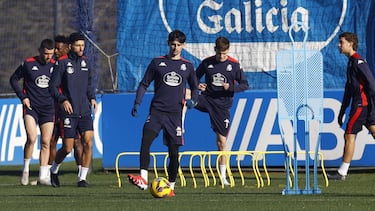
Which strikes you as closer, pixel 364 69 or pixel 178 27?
pixel 364 69

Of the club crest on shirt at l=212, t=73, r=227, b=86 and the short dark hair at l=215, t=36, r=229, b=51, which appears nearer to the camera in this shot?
the short dark hair at l=215, t=36, r=229, b=51

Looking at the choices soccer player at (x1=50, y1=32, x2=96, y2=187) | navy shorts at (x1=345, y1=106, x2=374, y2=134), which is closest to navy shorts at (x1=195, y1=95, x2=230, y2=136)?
navy shorts at (x1=345, y1=106, x2=374, y2=134)

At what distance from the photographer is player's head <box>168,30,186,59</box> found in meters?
16.2

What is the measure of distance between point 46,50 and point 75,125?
161 centimetres

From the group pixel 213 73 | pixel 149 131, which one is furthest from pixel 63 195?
pixel 213 73

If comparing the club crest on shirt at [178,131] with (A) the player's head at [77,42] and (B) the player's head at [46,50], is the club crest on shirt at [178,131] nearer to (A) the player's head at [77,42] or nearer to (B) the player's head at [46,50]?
(A) the player's head at [77,42]

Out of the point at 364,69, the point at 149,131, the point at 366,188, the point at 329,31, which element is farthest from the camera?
the point at 329,31

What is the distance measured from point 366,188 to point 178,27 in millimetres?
6610

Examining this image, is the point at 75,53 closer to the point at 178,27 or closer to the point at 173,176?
the point at 173,176

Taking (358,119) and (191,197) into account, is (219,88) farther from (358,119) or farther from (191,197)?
(191,197)

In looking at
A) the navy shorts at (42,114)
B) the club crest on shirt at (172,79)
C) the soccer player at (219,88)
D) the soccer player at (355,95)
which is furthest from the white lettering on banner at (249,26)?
the club crest on shirt at (172,79)

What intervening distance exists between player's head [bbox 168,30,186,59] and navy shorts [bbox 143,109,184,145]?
0.79 m

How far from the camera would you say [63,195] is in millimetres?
16531

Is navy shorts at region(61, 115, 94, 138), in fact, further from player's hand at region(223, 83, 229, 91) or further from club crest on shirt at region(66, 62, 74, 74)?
player's hand at region(223, 83, 229, 91)
